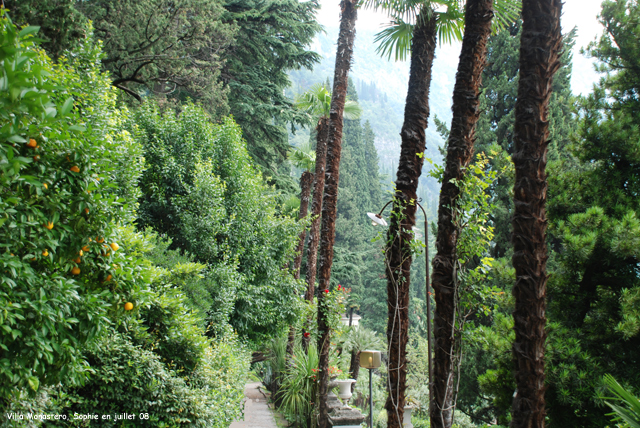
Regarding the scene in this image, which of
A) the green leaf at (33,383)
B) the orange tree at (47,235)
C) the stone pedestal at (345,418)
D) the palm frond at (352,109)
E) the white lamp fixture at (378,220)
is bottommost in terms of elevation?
the stone pedestal at (345,418)

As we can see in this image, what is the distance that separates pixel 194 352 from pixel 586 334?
5650mm

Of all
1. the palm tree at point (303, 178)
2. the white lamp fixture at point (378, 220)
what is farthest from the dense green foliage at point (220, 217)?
the palm tree at point (303, 178)

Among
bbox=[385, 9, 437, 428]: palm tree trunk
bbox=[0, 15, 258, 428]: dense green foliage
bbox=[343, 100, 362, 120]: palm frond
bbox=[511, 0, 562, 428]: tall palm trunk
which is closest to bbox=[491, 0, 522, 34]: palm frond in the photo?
bbox=[385, 9, 437, 428]: palm tree trunk

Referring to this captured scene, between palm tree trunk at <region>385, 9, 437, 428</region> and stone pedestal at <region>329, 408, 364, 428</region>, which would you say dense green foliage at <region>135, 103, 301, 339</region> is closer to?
stone pedestal at <region>329, 408, 364, 428</region>

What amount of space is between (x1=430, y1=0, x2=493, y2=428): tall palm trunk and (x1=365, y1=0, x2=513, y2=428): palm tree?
0.77 m

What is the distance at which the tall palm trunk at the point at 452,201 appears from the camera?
3439 millimetres

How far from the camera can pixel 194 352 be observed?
454 cm

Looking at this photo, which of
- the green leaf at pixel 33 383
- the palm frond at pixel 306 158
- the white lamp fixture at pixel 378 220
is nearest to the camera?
the green leaf at pixel 33 383

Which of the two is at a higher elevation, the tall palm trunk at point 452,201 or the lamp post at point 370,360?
the tall palm trunk at point 452,201

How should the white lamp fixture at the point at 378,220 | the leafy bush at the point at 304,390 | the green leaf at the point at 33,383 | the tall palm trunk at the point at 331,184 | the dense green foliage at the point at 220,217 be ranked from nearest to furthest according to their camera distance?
the green leaf at the point at 33,383, the white lamp fixture at the point at 378,220, the tall palm trunk at the point at 331,184, the dense green foliage at the point at 220,217, the leafy bush at the point at 304,390

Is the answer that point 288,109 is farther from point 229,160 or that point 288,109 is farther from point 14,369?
point 14,369

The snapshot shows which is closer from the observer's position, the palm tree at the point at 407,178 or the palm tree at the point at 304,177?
the palm tree at the point at 407,178

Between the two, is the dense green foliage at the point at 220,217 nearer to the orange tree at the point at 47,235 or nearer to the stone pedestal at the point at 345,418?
the stone pedestal at the point at 345,418

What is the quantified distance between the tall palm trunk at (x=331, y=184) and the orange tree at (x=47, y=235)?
4.72 m
